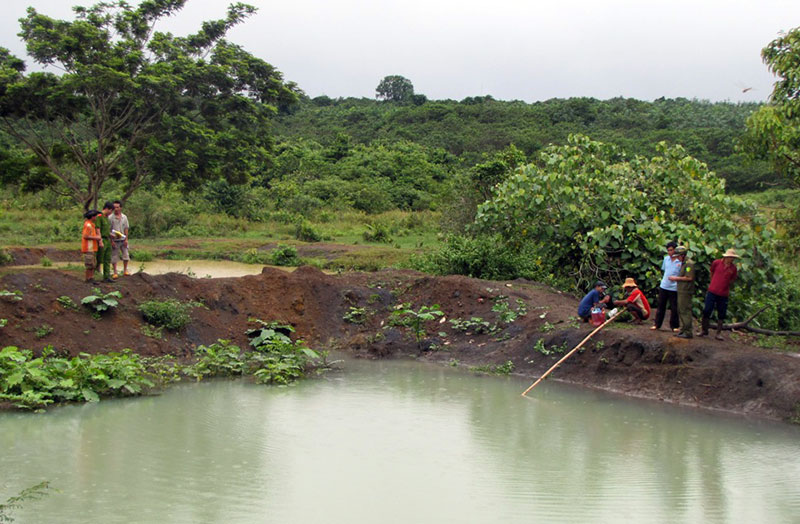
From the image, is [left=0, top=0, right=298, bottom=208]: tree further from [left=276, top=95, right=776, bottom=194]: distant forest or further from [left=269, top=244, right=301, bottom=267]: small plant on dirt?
[left=276, top=95, right=776, bottom=194]: distant forest

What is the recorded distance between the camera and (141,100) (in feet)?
62.6

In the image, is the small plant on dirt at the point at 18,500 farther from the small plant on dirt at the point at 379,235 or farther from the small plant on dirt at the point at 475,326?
the small plant on dirt at the point at 379,235

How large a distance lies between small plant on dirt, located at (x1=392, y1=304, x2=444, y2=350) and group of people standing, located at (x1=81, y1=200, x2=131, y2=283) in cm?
467

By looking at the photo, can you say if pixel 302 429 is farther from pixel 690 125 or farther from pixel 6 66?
pixel 690 125

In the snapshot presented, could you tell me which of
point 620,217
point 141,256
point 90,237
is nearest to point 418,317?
point 620,217

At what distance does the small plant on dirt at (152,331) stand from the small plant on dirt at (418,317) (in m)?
3.94

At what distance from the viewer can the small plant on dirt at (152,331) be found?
38.8 ft

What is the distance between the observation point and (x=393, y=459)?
746 centimetres

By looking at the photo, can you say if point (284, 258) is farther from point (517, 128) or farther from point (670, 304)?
point (517, 128)

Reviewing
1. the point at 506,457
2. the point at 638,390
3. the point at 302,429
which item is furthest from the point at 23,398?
the point at 638,390

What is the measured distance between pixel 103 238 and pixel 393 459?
6.79 meters

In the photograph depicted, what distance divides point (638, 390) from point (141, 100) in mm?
14045

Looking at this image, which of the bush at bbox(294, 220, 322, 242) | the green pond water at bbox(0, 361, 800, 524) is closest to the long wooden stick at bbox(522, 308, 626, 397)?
the green pond water at bbox(0, 361, 800, 524)

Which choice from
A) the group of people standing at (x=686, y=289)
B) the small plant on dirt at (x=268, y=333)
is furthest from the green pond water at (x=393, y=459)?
the small plant on dirt at (x=268, y=333)
